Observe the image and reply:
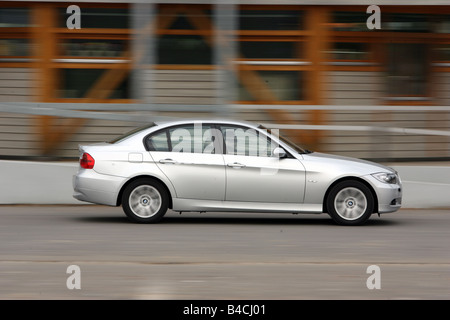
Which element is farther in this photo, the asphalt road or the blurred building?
the blurred building

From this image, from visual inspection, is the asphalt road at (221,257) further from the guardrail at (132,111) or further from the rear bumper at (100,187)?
the guardrail at (132,111)

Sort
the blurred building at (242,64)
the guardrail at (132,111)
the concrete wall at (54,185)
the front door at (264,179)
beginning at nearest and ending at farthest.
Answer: the front door at (264,179)
the concrete wall at (54,185)
the guardrail at (132,111)
the blurred building at (242,64)

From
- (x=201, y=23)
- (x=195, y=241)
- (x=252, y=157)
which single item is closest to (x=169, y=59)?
(x=201, y=23)

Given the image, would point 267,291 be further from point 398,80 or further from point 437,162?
point 398,80

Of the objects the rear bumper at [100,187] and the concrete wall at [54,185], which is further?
the concrete wall at [54,185]

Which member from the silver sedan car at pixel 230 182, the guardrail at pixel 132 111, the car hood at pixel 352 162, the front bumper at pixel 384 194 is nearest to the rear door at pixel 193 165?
the silver sedan car at pixel 230 182

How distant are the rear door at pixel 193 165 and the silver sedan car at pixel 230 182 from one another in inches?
0.5

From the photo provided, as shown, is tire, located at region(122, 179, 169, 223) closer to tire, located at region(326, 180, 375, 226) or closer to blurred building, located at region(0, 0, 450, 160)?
tire, located at region(326, 180, 375, 226)

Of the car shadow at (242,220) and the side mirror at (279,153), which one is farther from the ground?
the side mirror at (279,153)

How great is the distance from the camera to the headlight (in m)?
11.7

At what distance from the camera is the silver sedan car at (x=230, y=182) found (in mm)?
11508

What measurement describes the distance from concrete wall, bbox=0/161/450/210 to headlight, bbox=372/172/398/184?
2698 millimetres

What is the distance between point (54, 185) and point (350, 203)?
5.13m

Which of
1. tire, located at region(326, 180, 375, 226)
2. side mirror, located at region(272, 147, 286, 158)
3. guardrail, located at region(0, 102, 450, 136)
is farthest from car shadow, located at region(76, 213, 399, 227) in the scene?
guardrail, located at region(0, 102, 450, 136)
